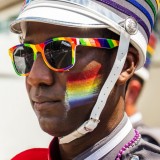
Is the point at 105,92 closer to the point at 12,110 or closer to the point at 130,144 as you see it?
the point at 130,144

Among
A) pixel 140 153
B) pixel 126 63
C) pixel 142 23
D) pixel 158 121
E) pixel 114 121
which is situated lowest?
pixel 158 121

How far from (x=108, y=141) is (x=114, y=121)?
0.33 ft

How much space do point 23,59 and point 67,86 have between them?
28 cm

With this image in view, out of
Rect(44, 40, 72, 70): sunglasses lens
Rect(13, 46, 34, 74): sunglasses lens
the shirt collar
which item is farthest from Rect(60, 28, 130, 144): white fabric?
Rect(13, 46, 34, 74): sunglasses lens

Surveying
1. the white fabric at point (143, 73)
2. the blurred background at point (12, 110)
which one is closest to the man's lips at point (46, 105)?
the blurred background at point (12, 110)

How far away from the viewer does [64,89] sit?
2365 millimetres

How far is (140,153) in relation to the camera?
2477mm

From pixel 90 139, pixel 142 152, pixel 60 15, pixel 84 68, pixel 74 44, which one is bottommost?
pixel 142 152

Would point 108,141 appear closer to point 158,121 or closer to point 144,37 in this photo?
point 144,37

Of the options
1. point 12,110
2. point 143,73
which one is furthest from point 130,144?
point 143,73

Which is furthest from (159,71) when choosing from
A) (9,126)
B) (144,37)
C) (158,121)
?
(144,37)

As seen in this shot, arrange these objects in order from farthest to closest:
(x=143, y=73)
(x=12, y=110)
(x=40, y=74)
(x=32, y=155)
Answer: (x=143, y=73)
(x=12, y=110)
(x=32, y=155)
(x=40, y=74)

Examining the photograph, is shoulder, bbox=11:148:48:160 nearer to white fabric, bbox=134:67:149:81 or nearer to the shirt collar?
the shirt collar

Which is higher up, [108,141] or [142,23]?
[142,23]
